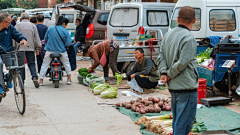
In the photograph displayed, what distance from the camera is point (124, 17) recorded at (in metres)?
13.8

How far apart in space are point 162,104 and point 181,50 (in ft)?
11.2

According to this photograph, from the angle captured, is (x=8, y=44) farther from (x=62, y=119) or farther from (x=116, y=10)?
(x=116, y=10)

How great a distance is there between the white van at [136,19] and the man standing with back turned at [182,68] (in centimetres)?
864

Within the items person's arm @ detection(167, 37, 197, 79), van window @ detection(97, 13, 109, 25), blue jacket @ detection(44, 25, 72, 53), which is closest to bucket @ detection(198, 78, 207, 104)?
blue jacket @ detection(44, 25, 72, 53)

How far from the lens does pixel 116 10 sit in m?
14.0

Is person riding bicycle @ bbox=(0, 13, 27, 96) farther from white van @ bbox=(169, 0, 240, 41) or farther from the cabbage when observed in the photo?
white van @ bbox=(169, 0, 240, 41)

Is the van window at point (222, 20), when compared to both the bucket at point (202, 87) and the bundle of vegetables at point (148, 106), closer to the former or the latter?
the bucket at point (202, 87)

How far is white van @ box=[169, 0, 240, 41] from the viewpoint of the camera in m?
11.1

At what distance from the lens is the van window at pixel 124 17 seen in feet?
44.0

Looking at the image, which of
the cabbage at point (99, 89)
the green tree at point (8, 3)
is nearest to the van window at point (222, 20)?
the cabbage at point (99, 89)

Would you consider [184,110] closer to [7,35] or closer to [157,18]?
[7,35]

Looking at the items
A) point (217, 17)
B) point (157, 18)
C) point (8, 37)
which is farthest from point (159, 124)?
point (157, 18)

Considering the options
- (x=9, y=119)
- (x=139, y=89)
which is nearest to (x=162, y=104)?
(x=139, y=89)

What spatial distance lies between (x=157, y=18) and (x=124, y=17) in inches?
46.2
